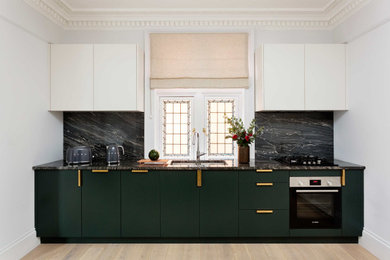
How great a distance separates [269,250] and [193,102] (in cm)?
196

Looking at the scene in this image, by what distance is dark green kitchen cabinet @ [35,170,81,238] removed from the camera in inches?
121

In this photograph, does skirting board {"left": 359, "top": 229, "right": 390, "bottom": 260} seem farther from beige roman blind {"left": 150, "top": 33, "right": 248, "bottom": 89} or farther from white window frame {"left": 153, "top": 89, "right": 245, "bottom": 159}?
beige roman blind {"left": 150, "top": 33, "right": 248, "bottom": 89}

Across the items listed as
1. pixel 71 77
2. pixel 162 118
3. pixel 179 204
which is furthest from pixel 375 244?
pixel 71 77

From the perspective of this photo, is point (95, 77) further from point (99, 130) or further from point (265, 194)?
point (265, 194)

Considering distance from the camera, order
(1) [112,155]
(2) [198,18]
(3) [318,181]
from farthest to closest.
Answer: (2) [198,18] < (1) [112,155] < (3) [318,181]

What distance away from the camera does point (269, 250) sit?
2.96 meters

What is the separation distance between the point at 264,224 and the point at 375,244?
109cm

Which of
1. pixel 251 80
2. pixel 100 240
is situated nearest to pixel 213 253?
pixel 100 240

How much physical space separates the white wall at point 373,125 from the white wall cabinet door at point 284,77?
57cm

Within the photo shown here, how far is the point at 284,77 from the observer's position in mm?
3312

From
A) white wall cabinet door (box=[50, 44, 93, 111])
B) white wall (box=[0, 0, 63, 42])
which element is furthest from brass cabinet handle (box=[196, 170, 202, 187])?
white wall (box=[0, 0, 63, 42])

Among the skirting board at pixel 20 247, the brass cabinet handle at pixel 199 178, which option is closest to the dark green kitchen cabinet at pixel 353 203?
the brass cabinet handle at pixel 199 178

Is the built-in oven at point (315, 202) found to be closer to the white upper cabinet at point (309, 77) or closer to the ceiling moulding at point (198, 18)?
the white upper cabinet at point (309, 77)

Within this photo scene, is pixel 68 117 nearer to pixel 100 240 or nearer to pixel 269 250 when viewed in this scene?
pixel 100 240
